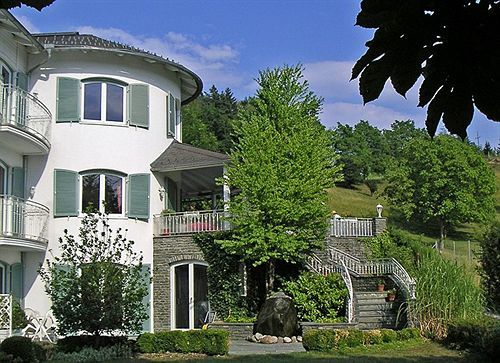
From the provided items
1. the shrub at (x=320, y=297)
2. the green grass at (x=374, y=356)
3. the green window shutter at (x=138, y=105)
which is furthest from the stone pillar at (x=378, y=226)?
the green grass at (x=374, y=356)

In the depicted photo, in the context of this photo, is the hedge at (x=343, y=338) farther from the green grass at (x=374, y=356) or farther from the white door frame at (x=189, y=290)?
the white door frame at (x=189, y=290)

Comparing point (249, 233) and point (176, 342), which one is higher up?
point (249, 233)

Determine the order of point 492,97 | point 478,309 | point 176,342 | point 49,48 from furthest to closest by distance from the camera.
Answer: point 49,48 → point 478,309 → point 176,342 → point 492,97

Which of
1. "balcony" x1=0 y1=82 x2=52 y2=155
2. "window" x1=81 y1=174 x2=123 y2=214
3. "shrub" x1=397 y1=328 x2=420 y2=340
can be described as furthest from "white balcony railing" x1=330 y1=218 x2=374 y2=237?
"balcony" x1=0 y1=82 x2=52 y2=155

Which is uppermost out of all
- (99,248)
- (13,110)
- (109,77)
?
(109,77)

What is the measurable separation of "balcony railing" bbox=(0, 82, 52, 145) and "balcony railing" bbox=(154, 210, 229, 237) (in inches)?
181

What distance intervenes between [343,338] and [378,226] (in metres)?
10.8

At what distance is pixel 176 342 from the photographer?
17.0 meters

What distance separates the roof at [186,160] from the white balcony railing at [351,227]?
5.42 metres

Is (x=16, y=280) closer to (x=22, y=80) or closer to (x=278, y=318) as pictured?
(x=22, y=80)

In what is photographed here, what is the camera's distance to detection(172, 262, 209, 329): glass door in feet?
77.6

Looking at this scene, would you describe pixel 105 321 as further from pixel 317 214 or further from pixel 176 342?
pixel 317 214

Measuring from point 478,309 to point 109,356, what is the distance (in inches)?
361

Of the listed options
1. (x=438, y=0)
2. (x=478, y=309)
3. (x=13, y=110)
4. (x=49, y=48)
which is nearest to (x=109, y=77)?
(x=49, y=48)
